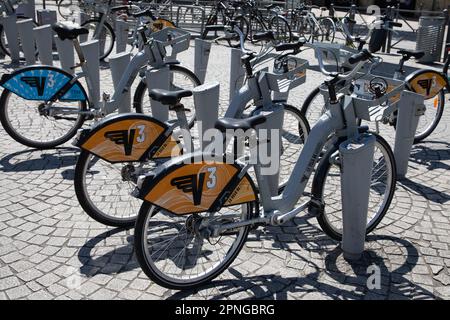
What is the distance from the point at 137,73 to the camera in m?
5.72

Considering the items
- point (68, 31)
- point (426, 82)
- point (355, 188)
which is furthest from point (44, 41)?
point (355, 188)

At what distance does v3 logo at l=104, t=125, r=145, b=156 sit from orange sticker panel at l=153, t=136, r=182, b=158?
0.18m

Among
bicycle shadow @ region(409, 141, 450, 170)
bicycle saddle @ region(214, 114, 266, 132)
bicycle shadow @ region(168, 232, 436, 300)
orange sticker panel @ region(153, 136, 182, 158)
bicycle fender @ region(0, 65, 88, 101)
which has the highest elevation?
bicycle saddle @ region(214, 114, 266, 132)

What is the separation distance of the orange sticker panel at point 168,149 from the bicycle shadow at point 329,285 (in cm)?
110

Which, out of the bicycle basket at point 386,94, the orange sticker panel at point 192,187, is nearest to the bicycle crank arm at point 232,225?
the orange sticker panel at point 192,187

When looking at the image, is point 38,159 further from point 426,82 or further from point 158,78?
point 426,82

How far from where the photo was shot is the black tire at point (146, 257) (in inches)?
118

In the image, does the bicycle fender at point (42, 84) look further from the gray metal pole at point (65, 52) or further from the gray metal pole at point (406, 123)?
the gray metal pole at point (406, 123)

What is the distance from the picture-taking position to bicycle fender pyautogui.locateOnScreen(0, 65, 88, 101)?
5.23 meters

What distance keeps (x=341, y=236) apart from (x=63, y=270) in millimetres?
2113

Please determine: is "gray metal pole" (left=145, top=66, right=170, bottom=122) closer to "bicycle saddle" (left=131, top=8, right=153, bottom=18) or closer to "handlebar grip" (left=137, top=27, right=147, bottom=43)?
"handlebar grip" (left=137, top=27, right=147, bottom=43)

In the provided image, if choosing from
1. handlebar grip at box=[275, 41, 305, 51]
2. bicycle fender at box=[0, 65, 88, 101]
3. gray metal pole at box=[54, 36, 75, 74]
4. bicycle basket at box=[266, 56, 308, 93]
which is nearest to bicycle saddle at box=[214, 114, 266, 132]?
handlebar grip at box=[275, 41, 305, 51]

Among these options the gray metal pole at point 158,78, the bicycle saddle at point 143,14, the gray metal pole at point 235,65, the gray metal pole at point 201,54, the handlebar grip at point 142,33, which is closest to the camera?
the gray metal pole at point 158,78
